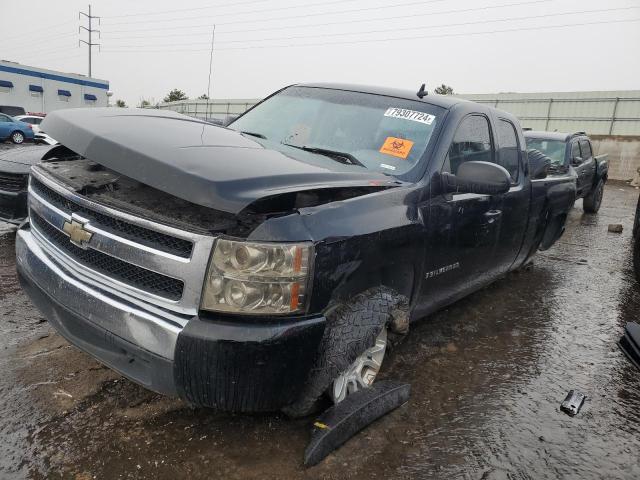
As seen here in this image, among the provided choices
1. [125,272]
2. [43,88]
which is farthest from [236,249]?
[43,88]

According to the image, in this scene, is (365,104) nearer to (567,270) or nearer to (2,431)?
(2,431)

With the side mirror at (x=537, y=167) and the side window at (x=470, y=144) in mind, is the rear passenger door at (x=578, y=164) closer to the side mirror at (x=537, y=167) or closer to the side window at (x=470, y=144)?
the side mirror at (x=537, y=167)

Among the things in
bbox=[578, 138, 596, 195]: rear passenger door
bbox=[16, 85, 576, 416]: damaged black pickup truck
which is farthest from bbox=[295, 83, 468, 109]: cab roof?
bbox=[578, 138, 596, 195]: rear passenger door

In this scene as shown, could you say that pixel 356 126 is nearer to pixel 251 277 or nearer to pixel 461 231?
pixel 461 231

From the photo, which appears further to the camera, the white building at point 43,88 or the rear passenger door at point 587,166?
the white building at point 43,88

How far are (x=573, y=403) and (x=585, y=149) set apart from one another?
9.01 metres

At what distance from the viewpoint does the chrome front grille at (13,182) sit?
14.4ft

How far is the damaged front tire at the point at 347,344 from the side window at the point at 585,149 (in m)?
9.31

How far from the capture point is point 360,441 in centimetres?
221

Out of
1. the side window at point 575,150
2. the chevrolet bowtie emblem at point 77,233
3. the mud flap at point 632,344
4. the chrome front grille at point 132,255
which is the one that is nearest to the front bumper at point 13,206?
the chrome front grille at point 132,255

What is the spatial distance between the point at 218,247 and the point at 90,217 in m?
0.68

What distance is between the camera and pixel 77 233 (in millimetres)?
2047

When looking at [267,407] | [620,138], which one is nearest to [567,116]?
[620,138]

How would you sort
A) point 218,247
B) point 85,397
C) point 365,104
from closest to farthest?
point 218,247, point 85,397, point 365,104
